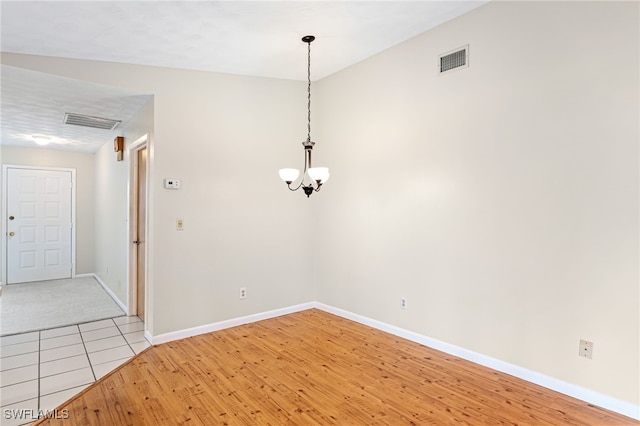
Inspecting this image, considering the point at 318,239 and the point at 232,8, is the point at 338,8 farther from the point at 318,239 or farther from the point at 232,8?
the point at 318,239

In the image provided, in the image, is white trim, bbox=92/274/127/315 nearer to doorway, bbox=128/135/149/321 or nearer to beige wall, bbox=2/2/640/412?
doorway, bbox=128/135/149/321

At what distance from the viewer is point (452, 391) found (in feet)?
8.84

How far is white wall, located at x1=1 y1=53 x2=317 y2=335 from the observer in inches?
147

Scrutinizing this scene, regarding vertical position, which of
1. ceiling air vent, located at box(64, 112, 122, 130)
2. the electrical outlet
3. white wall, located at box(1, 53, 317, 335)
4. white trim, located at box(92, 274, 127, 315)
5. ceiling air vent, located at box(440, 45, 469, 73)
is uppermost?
ceiling air vent, located at box(440, 45, 469, 73)

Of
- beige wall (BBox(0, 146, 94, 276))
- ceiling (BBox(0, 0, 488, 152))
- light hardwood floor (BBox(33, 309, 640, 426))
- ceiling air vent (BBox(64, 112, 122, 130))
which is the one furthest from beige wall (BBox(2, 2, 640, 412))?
beige wall (BBox(0, 146, 94, 276))

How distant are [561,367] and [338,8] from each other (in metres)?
3.25

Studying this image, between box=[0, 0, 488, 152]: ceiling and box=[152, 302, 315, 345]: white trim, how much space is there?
259 centimetres

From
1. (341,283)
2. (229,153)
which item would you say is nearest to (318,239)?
(341,283)

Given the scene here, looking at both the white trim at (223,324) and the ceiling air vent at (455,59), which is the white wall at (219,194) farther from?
the ceiling air vent at (455,59)

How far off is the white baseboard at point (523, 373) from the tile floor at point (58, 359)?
8.80ft

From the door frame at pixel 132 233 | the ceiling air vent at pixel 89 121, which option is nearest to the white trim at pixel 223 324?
the door frame at pixel 132 233

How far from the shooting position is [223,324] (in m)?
4.14

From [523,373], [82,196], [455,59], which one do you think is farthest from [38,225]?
[523,373]

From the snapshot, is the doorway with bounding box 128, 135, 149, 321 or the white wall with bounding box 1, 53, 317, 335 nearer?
the white wall with bounding box 1, 53, 317, 335
